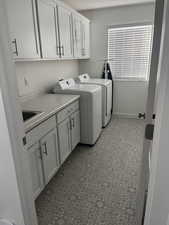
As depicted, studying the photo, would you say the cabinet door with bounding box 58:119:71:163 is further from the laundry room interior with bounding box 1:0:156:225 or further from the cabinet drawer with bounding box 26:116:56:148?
the cabinet drawer with bounding box 26:116:56:148

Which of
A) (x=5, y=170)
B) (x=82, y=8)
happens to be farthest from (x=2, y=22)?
(x=82, y=8)

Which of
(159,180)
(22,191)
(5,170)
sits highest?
(159,180)

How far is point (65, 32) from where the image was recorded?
268cm

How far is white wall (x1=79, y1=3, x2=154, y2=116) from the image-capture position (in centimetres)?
355

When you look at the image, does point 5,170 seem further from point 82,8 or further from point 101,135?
point 82,8

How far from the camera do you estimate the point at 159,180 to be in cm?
74

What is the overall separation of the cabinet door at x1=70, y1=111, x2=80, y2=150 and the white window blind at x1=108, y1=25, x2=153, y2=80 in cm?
194

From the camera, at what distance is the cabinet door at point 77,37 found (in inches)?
119

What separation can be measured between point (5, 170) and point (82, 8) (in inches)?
146

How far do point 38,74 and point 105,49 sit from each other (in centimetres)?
199

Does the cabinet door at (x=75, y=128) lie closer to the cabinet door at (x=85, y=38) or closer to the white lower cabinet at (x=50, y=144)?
the white lower cabinet at (x=50, y=144)

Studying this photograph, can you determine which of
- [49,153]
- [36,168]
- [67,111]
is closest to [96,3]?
[67,111]

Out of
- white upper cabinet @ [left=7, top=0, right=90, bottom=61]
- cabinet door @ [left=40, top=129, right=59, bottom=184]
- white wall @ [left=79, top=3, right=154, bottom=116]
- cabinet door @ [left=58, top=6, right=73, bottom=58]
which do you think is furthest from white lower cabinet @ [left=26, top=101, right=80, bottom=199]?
white wall @ [left=79, top=3, right=154, bottom=116]

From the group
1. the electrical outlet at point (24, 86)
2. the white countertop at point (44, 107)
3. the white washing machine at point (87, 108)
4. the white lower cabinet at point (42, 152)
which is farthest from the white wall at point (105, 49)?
the white lower cabinet at point (42, 152)
